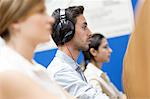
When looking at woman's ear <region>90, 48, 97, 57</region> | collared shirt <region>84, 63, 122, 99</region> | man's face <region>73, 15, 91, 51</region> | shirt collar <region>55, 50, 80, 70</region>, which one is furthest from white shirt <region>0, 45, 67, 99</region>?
woman's ear <region>90, 48, 97, 57</region>

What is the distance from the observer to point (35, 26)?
1.05 meters

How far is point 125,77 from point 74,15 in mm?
1170

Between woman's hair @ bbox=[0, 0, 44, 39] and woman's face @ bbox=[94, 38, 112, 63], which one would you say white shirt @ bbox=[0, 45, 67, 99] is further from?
woman's face @ bbox=[94, 38, 112, 63]

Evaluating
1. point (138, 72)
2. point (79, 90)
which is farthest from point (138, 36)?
point (79, 90)

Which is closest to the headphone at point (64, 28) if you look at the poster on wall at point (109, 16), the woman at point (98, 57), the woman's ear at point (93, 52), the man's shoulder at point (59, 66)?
the man's shoulder at point (59, 66)

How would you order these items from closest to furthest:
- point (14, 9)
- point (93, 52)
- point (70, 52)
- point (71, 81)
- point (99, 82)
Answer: point (14, 9), point (71, 81), point (70, 52), point (99, 82), point (93, 52)

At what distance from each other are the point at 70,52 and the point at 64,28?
0.14 metres

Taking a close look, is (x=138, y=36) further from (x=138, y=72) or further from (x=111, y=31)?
(x=111, y=31)

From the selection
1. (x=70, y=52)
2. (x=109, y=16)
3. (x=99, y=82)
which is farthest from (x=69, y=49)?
(x=109, y=16)

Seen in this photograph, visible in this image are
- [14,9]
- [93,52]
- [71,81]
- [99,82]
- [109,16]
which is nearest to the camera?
[14,9]

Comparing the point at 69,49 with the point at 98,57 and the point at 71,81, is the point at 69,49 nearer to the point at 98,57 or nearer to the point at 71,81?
the point at 71,81

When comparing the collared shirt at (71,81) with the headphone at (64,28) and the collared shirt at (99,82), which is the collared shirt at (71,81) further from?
the collared shirt at (99,82)

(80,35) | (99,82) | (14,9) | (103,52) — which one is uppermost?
(14,9)

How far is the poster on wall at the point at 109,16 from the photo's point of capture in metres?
3.11
